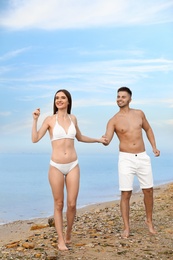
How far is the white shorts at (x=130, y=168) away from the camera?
8.17m

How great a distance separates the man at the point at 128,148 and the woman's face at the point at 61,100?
126 centimetres

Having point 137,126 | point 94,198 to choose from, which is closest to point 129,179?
point 137,126

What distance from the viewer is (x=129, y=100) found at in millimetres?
8344

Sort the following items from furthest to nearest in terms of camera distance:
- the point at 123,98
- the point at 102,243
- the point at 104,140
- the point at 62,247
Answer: the point at 123,98 → the point at 104,140 → the point at 102,243 → the point at 62,247

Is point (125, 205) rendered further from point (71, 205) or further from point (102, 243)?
point (71, 205)

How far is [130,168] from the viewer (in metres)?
8.20

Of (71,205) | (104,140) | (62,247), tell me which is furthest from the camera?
(104,140)

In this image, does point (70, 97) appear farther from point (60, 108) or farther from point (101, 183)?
point (101, 183)

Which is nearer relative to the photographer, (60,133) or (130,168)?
(60,133)

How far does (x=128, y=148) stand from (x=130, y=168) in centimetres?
34

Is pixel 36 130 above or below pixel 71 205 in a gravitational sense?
above

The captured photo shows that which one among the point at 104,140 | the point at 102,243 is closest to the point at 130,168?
the point at 104,140

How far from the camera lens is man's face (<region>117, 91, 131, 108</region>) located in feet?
27.1

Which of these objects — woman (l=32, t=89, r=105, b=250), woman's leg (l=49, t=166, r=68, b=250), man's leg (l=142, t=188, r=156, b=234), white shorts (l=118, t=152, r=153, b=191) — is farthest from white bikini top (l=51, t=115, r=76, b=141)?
man's leg (l=142, t=188, r=156, b=234)
